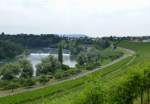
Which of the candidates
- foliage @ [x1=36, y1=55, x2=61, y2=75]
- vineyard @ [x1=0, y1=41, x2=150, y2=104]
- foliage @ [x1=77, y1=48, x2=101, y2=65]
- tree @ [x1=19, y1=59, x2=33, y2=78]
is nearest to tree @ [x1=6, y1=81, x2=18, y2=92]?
vineyard @ [x1=0, y1=41, x2=150, y2=104]

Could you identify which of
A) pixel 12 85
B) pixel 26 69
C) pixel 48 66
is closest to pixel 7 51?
pixel 48 66

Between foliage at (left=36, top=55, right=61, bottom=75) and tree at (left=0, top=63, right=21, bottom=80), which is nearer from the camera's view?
tree at (left=0, top=63, right=21, bottom=80)

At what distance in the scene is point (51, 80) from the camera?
221ft

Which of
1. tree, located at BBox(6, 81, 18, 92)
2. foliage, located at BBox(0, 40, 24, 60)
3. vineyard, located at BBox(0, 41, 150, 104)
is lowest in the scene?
foliage, located at BBox(0, 40, 24, 60)

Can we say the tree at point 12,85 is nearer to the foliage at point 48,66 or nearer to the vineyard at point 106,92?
the vineyard at point 106,92

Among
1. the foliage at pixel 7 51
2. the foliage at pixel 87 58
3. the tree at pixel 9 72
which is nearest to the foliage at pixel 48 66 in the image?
the tree at pixel 9 72

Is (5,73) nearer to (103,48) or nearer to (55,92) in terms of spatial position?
(55,92)

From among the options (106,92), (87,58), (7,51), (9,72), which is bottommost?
(7,51)

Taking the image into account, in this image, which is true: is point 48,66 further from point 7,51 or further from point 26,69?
point 7,51

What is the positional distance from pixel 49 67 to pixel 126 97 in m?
55.3

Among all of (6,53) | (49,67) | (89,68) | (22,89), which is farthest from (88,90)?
(6,53)

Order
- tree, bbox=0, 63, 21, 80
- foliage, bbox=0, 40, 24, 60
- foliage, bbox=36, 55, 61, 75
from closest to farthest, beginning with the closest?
tree, bbox=0, 63, 21, 80
foliage, bbox=36, 55, 61, 75
foliage, bbox=0, 40, 24, 60

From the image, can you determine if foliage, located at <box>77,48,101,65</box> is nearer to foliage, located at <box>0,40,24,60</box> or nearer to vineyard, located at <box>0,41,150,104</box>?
foliage, located at <box>0,40,24,60</box>

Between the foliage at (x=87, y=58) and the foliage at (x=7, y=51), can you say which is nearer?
the foliage at (x=87, y=58)
